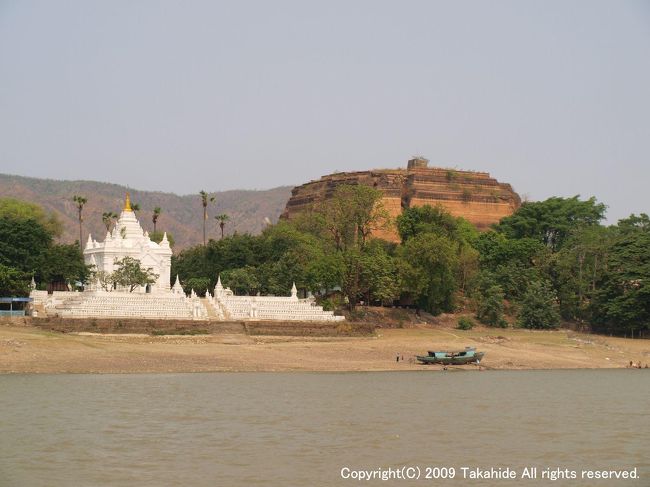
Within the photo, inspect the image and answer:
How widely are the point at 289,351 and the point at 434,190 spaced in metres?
57.8

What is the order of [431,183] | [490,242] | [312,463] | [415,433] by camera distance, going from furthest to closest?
1. [431,183]
2. [490,242]
3. [415,433]
4. [312,463]

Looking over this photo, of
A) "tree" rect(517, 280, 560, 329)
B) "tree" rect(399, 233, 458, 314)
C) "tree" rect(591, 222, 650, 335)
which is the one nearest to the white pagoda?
"tree" rect(399, 233, 458, 314)

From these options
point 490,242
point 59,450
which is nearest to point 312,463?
point 59,450

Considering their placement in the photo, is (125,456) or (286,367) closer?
(125,456)

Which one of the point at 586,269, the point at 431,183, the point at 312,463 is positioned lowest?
the point at 312,463

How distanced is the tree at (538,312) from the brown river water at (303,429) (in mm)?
25456

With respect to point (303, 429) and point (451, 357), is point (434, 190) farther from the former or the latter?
point (303, 429)

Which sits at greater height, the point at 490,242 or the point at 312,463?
the point at 490,242

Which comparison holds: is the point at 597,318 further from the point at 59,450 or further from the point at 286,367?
the point at 59,450

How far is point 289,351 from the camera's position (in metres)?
56.5

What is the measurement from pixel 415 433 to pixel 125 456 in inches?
370

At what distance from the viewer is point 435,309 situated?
77.4 metres

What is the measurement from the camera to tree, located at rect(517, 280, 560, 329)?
245 ft

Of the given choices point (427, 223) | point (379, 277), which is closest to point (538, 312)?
point (379, 277)
